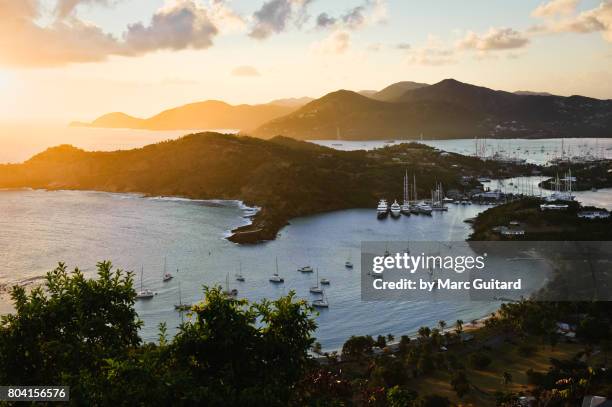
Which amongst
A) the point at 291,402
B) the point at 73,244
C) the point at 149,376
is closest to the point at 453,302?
the point at 291,402

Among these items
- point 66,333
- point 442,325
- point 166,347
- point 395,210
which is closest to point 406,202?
point 395,210

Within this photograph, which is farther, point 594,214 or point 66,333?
point 594,214

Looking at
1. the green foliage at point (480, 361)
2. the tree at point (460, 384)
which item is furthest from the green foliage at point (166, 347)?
the green foliage at point (480, 361)

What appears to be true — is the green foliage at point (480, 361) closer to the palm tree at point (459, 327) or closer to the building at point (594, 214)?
the palm tree at point (459, 327)

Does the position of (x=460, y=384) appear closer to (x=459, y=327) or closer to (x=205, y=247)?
(x=459, y=327)

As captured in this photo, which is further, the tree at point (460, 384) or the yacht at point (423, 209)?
the yacht at point (423, 209)
